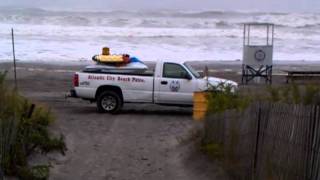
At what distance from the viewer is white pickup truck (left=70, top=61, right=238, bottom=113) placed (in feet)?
67.4

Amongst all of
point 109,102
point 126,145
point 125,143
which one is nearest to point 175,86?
point 109,102

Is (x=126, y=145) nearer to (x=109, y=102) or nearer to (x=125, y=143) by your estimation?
(x=125, y=143)

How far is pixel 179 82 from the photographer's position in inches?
808

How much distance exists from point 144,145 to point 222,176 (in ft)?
13.8

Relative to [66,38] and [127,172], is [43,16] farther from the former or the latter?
[127,172]

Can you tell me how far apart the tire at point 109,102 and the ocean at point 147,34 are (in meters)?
23.1

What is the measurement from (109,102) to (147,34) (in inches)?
1918

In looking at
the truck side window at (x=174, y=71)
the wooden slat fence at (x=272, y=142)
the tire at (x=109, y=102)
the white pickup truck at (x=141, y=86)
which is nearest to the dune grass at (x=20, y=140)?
the wooden slat fence at (x=272, y=142)

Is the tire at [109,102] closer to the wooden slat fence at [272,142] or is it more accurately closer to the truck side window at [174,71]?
the truck side window at [174,71]

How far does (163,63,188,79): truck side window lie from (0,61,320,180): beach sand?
1.11m

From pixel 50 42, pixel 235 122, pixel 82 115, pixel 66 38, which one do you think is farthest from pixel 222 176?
pixel 66 38

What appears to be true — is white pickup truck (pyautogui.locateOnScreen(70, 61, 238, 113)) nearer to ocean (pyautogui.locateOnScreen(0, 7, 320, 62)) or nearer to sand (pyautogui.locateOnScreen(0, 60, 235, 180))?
sand (pyautogui.locateOnScreen(0, 60, 235, 180))

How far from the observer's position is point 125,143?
15305 mm

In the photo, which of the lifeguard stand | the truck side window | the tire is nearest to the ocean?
the lifeguard stand
